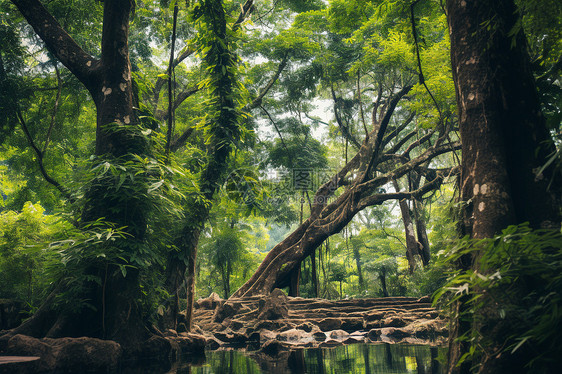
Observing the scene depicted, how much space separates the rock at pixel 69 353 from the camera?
4145 millimetres

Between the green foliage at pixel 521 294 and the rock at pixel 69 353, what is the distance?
13.1 ft

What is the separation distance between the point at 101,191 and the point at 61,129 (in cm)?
762

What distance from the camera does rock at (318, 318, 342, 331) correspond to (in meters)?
9.48

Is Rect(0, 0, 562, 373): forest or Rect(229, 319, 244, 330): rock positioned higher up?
Rect(0, 0, 562, 373): forest

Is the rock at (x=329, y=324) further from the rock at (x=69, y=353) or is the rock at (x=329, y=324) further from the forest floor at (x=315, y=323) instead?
the rock at (x=69, y=353)

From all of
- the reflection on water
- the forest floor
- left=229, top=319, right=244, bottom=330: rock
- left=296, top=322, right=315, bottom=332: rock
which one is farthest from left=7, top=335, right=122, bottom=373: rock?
left=229, top=319, right=244, bottom=330: rock

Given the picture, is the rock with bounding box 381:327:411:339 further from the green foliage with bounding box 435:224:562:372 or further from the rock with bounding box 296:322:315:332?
the green foliage with bounding box 435:224:562:372

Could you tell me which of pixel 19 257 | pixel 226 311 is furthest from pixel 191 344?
→ pixel 19 257

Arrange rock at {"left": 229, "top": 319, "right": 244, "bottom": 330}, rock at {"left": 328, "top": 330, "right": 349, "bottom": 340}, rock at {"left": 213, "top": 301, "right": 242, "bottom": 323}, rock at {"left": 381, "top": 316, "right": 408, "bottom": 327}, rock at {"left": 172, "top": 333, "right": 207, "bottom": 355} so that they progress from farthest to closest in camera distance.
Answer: rock at {"left": 213, "top": 301, "right": 242, "bottom": 323}, rock at {"left": 229, "top": 319, "right": 244, "bottom": 330}, rock at {"left": 381, "top": 316, "right": 408, "bottom": 327}, rock at {"left": 328, "top": 330, "right": 349, "bottom": 340}, rock at {"left": 172, "top": 333, "right": 207, "bottom": 355}

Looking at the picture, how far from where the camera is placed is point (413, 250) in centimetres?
1600

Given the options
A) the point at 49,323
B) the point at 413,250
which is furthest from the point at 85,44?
the point at 413,250

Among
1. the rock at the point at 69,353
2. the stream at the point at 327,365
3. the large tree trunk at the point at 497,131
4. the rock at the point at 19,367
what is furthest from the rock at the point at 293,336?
the large tree trunk at the point at 497,131

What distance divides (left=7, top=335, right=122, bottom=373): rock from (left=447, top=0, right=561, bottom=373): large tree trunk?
12.6ft

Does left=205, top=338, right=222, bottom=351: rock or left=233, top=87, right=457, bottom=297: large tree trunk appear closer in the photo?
left=205, top=338, right=222, bottom=351: rock
